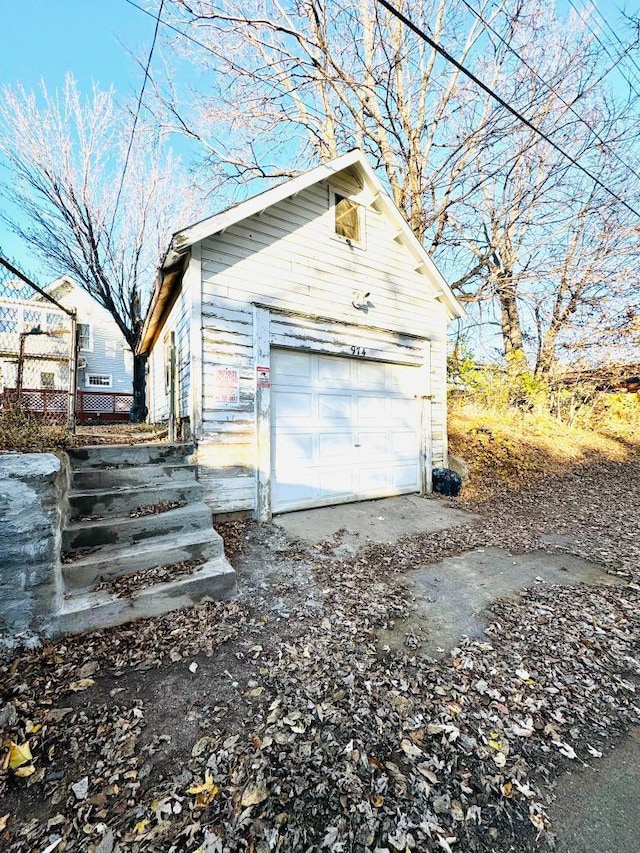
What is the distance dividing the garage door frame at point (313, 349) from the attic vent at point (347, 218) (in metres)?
1.59

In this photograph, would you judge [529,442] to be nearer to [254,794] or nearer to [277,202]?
[277,202]

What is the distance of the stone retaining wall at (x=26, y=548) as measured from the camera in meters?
2.15

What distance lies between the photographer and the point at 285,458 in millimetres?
5035

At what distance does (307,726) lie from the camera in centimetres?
177

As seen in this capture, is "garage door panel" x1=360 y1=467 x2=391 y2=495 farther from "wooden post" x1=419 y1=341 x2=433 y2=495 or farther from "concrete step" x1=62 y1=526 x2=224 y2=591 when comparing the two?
"concrete step" x1=62 y1=526 x2=224 y2=591

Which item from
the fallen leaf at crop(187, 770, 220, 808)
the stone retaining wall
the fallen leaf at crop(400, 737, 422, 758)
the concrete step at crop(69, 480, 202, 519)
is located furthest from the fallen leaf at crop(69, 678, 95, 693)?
the fallen leaf at crop(400, 737, 422, 758)

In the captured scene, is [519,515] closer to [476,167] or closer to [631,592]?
[631,592]

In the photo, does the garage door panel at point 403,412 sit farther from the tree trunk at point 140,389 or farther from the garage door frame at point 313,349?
the tree trunk at point 140,389

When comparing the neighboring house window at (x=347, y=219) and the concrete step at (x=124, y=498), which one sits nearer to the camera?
the concrete step at (x=124, y=498)

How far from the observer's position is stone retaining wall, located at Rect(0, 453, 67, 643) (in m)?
2.15

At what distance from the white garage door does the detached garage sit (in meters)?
0.02

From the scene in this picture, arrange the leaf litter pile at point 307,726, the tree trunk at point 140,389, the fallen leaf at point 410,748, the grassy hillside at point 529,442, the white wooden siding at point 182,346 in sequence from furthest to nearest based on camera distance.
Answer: the tree trunk at point 140,389, the grassy hillside at point 529,442, the white wooden siding at point 182,346, the fallen leaf at point 410,748, the leaf litter pile at point 307,726

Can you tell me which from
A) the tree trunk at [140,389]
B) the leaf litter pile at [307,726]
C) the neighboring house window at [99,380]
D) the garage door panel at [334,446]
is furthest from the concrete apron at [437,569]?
the neighboring house window at [99,380]

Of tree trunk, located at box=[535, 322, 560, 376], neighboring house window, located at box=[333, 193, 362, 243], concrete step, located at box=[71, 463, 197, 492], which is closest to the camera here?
concrete step, located at box=[71, 463, 197, 492]
